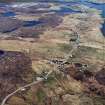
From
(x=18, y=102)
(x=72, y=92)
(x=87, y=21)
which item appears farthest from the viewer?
(x=87, y=21)

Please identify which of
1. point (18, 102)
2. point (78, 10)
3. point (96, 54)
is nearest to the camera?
point (18, 102)

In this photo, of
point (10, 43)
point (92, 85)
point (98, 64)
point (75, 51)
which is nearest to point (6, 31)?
point (10, 43)

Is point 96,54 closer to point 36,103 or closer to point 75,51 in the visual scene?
point 75,51

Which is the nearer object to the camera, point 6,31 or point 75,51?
point 75,51

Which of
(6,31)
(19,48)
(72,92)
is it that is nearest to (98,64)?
(72,92)

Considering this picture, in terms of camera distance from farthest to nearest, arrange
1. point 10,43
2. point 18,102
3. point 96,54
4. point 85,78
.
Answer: point 10,43
point 96,54
point 85,78
point 18,102

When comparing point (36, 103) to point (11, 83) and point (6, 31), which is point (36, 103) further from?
point (6, 31)
